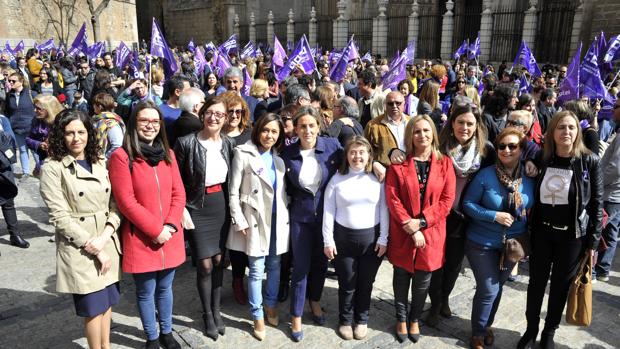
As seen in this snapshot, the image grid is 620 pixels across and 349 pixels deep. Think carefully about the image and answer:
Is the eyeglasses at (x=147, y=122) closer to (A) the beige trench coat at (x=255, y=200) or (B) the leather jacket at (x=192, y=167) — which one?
(B) the leather jacket at (x=192, y=167)

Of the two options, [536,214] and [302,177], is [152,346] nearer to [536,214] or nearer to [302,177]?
[302,177]

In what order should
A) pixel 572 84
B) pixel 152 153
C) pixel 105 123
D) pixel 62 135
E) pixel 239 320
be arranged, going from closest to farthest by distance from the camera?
1. pixel 62 135
2. pixel 152 153
3. pixel 239 320
4. pixel 105 123
5. pixel 572 84

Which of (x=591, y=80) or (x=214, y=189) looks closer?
(x=214, y=189)

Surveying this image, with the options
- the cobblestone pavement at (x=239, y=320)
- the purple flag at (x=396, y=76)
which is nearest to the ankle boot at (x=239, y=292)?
the cobblestone pavement at (x=239, y=320)

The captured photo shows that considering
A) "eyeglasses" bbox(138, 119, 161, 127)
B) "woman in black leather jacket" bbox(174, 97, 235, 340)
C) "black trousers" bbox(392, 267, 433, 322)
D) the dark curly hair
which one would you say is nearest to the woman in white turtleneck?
"black trousers" bbox(392, 267, 433, 322)

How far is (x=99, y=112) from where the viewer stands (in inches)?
219

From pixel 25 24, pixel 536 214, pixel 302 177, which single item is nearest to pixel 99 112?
pixel 302 177

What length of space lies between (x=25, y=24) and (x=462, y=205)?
31427mm

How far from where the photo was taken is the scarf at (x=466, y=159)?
393cm

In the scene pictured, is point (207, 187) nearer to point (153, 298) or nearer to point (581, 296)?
point (153, 298)

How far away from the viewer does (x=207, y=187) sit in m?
3.89

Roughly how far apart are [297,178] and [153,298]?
149cm

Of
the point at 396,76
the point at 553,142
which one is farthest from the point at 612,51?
the point at 553,142

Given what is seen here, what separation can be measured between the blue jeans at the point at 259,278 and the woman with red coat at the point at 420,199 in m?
1.05
